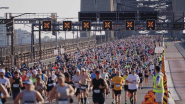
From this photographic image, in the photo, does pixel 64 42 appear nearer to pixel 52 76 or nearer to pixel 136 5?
pixel 52 76

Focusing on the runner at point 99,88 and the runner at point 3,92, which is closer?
the runner at point 3,92

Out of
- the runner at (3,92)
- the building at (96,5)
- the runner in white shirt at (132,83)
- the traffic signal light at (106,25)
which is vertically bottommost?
the runner in white shirt at (132,83)

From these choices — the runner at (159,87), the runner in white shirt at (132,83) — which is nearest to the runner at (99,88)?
the runner at (159,87)

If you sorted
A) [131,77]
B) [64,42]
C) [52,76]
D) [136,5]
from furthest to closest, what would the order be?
[136,5]
[64,42]
[52,76]
[131,77]

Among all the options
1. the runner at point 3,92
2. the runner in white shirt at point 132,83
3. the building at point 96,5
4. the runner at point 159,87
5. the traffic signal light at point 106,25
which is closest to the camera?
the runner at point 3,92

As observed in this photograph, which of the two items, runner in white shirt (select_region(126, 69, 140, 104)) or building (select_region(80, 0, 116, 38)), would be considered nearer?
runner in white shirt (select_region(126, 69, 140, 104))

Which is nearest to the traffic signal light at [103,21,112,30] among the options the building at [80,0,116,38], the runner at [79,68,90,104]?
the runner at [79,68,90,104]

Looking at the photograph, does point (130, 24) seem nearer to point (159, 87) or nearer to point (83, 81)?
point (83, 81)

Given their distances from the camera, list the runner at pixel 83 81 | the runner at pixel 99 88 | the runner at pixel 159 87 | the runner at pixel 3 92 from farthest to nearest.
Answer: the runner at pixel 83 81 < the runner at pixel 159 87 < the runner at pixel 99 88 < the runner at pixel 3 92

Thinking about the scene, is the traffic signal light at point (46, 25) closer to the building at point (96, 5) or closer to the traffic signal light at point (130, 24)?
the traffic signal light at point (130, 24)

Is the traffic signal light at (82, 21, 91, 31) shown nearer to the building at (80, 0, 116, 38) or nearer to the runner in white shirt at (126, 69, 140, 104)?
the runner in white shirt at (126, 69, 140, 104)

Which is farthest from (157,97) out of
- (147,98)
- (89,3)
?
(89,3)

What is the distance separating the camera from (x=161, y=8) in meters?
152

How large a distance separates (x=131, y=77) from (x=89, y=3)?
111977mm
